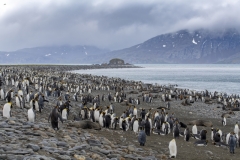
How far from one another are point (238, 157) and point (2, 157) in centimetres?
828

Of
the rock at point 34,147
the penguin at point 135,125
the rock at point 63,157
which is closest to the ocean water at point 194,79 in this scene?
the penguin at point 135,125

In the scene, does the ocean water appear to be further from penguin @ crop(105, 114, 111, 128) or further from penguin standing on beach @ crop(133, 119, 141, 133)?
penguin @ crop(105, 114, 111, 128)

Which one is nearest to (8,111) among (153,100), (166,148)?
(166,148)

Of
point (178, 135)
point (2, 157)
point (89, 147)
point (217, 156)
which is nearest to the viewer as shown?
point (2, 157)

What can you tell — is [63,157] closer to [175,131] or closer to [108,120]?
[108,120]

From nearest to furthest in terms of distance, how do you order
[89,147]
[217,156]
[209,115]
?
[89,147], [217,156], [209,115]

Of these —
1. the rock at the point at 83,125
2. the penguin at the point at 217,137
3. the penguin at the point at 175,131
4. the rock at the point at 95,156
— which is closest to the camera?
the rock at the point at 95,156

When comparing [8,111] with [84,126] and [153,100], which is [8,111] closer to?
[84,126]

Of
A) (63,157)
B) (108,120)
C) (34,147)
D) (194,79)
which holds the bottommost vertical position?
(194,79)

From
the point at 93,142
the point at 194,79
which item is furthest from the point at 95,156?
the point at 194,79

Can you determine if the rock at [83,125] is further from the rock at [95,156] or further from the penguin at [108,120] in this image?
the rock at [95,156]

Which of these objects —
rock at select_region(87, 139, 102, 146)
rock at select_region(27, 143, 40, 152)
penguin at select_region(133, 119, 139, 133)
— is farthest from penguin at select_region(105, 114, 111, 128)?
rock at select_region(27, 143, 40, 152)

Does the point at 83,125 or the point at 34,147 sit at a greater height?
the point at 34,147

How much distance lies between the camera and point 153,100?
95.8 ft
